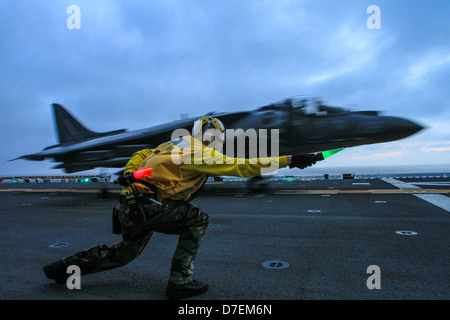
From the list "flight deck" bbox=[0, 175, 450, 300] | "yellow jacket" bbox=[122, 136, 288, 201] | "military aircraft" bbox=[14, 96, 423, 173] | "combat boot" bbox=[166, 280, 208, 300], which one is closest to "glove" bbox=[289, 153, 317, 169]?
"yellow jacket" bbox=[122, 136, 288, 201]

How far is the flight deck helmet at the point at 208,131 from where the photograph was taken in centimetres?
324

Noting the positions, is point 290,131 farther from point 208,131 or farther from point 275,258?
point 208,131

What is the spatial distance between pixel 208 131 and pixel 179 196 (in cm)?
75

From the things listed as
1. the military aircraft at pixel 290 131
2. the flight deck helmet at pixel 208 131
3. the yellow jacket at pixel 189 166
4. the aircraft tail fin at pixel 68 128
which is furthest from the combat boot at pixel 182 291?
the aircraft tail fin at pixel 68 128

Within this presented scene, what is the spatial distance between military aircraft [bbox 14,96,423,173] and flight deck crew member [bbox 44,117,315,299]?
19.0 ft

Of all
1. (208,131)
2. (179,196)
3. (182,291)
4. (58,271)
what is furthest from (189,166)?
(58,271)

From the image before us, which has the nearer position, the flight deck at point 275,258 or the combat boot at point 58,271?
the flight deck at point 275,258

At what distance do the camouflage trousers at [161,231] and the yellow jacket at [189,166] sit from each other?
0.48ft

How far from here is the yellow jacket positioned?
281cm

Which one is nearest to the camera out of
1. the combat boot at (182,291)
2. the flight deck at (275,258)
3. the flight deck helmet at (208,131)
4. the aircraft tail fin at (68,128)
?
the combat boot at (182,291)

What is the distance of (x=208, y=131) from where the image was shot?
3238mm

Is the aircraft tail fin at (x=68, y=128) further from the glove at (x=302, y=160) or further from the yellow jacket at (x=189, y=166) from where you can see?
the glove at (x=302, y=160)

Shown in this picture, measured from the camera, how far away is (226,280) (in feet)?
11.3
